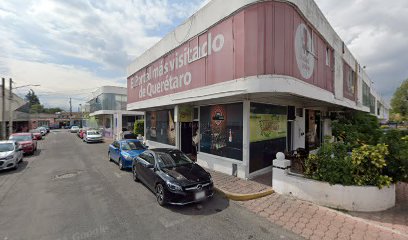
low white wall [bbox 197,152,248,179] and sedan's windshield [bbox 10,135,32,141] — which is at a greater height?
sedan's windshield [bbox 10,135,32,141]

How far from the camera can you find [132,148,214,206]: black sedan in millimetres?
5603

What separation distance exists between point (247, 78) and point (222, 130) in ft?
10.2

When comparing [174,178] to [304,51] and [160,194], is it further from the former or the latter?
[304,51]

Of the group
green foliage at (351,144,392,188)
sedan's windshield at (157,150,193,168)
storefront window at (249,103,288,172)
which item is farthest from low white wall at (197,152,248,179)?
green foliage at (351,144,392,188)

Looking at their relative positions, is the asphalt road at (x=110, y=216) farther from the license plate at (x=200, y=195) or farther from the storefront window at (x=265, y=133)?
the storefront window at (x=265, y=133)

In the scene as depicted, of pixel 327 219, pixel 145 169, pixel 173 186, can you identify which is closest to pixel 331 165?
pixel 327 219

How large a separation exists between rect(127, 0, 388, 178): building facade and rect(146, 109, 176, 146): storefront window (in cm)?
17

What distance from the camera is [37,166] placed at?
37.3 ft

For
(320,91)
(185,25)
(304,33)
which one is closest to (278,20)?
(304,33)

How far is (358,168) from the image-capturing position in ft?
18.6

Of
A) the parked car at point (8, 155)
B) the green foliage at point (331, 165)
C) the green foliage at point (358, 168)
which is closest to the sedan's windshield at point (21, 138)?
the parked car at point (8, 155)

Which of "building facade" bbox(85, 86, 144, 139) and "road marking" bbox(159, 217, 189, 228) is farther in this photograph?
"building facade" bbox(85, 86, 144, 139)

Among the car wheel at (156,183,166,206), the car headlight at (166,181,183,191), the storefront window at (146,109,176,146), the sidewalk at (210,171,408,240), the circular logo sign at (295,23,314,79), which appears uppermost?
the circular logo sign at (295,23,314,79)

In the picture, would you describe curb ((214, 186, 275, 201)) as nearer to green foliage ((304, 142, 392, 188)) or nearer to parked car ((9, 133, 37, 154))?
green foliage ((304, 142, 392, 188))
